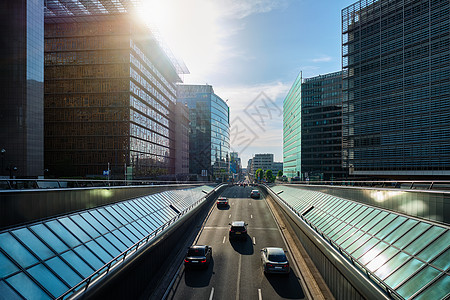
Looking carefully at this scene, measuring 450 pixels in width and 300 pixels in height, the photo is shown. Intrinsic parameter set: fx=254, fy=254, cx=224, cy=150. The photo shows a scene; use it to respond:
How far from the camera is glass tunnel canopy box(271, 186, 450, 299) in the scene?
792cm

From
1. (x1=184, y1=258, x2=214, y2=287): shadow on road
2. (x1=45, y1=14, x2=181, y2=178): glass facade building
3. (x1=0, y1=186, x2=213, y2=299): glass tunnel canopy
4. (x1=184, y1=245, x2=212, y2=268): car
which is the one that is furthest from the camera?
(x1=45, y1=14, x2=181, y2=178): glass facade building

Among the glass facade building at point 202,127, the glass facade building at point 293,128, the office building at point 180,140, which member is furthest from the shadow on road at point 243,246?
the glass facade building at point 202,127

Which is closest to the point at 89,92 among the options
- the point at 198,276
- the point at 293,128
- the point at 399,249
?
the point at 198,276

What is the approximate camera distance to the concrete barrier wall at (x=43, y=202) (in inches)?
345

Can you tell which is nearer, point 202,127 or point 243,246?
point 243,246

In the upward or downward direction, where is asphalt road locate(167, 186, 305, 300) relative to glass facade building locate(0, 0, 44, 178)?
downward

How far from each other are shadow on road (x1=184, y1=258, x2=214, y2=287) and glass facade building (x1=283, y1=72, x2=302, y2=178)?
9306cm

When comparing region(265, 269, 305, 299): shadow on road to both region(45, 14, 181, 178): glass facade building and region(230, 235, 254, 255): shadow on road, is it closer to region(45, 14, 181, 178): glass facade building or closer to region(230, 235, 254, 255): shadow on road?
region(230, 235, 254, 255): shadow on road

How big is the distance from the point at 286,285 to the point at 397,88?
180 ft

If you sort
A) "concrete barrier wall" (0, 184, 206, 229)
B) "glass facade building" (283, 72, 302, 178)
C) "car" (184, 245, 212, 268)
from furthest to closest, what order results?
"glass facade building" (283, 72, 302, 178), "car" (184, 245, 212, 268), "concrete barrier wall" (0, 184, 206, 229)

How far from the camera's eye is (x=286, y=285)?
47.1ft

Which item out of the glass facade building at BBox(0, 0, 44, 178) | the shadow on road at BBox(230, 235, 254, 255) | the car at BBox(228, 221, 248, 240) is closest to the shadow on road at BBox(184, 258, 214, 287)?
the shadow on road at BBox(230, 235, 254, 255)

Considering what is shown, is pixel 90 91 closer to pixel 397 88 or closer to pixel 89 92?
pixel 89 92

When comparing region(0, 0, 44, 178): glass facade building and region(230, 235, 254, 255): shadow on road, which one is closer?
region(230, 235, 254, 255): shadow on road
